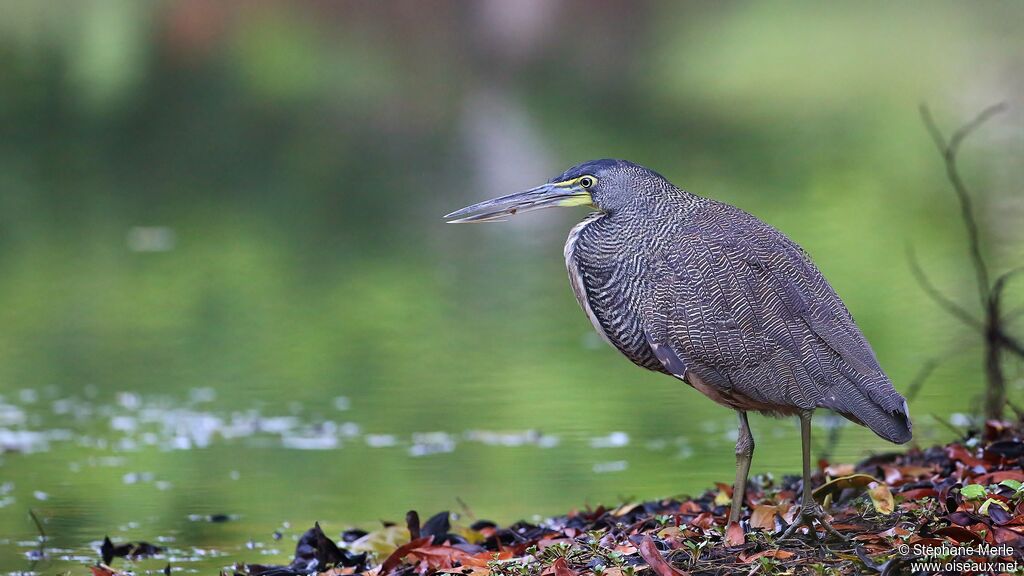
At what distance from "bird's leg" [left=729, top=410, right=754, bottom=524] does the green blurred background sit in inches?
64.9

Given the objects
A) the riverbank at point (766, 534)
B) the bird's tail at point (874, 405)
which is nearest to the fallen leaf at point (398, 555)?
the riverbank at point (766, 534)

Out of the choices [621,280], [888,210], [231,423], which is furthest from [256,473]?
[888,210]

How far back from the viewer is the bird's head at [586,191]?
5574 mm

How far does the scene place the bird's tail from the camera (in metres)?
5.11

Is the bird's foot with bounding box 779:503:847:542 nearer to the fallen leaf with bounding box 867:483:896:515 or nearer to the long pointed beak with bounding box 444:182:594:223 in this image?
the fallen leaf with bounding box 867:483:896:515

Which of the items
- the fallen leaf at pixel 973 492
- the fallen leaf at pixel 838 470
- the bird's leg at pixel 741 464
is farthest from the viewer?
the fallen leaf at pixel 838 470

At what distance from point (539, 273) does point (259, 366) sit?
10.8ft

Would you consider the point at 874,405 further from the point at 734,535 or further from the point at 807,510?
the point at 734,535

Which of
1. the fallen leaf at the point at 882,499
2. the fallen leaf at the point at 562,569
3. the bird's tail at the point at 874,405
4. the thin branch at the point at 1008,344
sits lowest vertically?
the fallen leaf at the point at 562,569

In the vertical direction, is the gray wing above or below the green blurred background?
below

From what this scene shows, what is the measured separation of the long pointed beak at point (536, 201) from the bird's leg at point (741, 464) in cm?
96

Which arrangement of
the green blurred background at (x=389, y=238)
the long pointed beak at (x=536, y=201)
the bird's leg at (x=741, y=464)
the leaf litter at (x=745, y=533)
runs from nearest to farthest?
the leaf litter at (x=745, y=533)
the bird's leg at (x=741, y=464)
the long pointed beak at (x=536, y=201)
the green blurred background at (x=389, y=238)

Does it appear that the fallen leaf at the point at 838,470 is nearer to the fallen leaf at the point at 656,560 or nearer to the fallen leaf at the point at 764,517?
the fallen leaf at the point at 764,517

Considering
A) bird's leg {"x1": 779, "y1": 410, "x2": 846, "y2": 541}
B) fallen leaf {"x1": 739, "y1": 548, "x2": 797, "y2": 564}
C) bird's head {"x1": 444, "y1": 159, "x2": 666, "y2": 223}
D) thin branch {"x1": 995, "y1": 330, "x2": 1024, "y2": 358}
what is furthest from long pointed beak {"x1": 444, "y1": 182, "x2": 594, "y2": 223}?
thin branch {"x1": 995, "y1": 330, "x2": 1024, "y2": 358}
